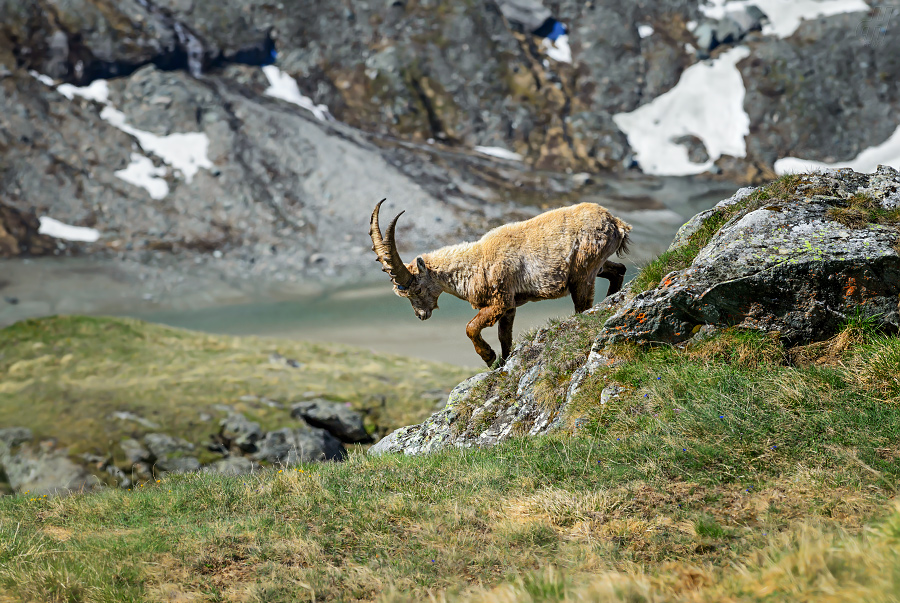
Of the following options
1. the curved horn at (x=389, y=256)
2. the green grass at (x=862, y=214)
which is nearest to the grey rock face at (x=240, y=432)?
the curved horn at (x=389, y=256)

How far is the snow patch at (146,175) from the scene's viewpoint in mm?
162500

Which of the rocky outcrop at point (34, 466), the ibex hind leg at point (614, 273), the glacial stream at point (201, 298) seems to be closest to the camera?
the ibex hind leg at point (614, 273)

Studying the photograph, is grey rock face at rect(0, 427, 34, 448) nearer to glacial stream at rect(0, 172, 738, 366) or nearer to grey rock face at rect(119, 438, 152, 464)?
grey rock face at rect(119, 438, 152, 464)

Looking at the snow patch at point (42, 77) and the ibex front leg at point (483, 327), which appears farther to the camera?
the snow patch at point (42, 77)

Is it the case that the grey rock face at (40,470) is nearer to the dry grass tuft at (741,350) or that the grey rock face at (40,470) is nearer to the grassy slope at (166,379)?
the grassy slope at (166,379)

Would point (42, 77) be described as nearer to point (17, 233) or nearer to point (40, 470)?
point (17, 233)

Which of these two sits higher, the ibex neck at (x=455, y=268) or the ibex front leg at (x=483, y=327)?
the ibex neck at (x=455, y=268)

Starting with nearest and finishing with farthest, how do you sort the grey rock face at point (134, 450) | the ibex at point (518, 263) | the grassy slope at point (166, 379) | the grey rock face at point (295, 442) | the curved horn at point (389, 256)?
the ibex at point (518, 263)
the curved horn at point (389, 256)
the grey rock face at point (134, 450)
the grey rock face at point (295, 442)
the grassy slope at point (166, 379)

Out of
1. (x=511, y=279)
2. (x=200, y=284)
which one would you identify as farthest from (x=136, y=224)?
(x=511, y=279)

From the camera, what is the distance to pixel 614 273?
1455cm

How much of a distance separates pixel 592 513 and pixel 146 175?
178m

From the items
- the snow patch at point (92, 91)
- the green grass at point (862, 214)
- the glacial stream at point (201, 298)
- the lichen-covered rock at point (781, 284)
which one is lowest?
the glacial stream at point (201, 298)

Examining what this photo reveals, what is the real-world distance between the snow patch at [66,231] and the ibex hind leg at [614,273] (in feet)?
537

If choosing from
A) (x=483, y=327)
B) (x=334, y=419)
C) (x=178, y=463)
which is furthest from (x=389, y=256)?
(x=334, y=419)
